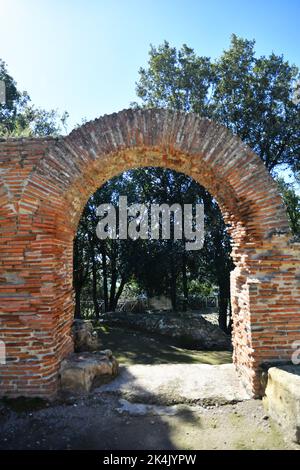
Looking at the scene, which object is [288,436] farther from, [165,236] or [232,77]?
[232,77]

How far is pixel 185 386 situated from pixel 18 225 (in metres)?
3.42

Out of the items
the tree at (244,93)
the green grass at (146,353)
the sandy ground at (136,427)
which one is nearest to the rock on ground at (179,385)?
the sandy ground at (136,427)

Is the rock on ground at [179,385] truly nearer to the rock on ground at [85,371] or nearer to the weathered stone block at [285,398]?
the rock on ground at [85,371]

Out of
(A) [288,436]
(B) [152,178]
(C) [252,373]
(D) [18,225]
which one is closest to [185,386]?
(C) [252,373]

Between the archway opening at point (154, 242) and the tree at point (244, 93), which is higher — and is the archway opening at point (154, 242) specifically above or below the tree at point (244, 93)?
below

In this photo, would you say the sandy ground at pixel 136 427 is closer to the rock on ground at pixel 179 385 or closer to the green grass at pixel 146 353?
the rock on ground at pixel 179 385

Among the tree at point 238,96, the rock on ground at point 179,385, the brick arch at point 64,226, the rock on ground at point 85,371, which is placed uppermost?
the tree at point 238,96

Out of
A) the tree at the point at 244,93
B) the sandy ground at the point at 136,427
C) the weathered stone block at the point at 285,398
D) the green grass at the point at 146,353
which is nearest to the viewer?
the weathered stone block at the point at 285,398

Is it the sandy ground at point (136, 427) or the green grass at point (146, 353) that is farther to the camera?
the green grass at point (146, 353)

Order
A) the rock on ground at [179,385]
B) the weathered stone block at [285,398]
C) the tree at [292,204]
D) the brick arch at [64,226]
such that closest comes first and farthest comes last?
the weathered stone block at [285,398], the brick arch at [64,226], the rock on ground at [179,385], the tree at [292,204]

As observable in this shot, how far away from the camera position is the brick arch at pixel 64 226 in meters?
4.58

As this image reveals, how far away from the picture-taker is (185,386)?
5.09 meters

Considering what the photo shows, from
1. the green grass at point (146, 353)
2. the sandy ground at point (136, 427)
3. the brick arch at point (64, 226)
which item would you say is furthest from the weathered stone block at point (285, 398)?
the green grass at point (146, 353)

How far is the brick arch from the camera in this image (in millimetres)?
4578
